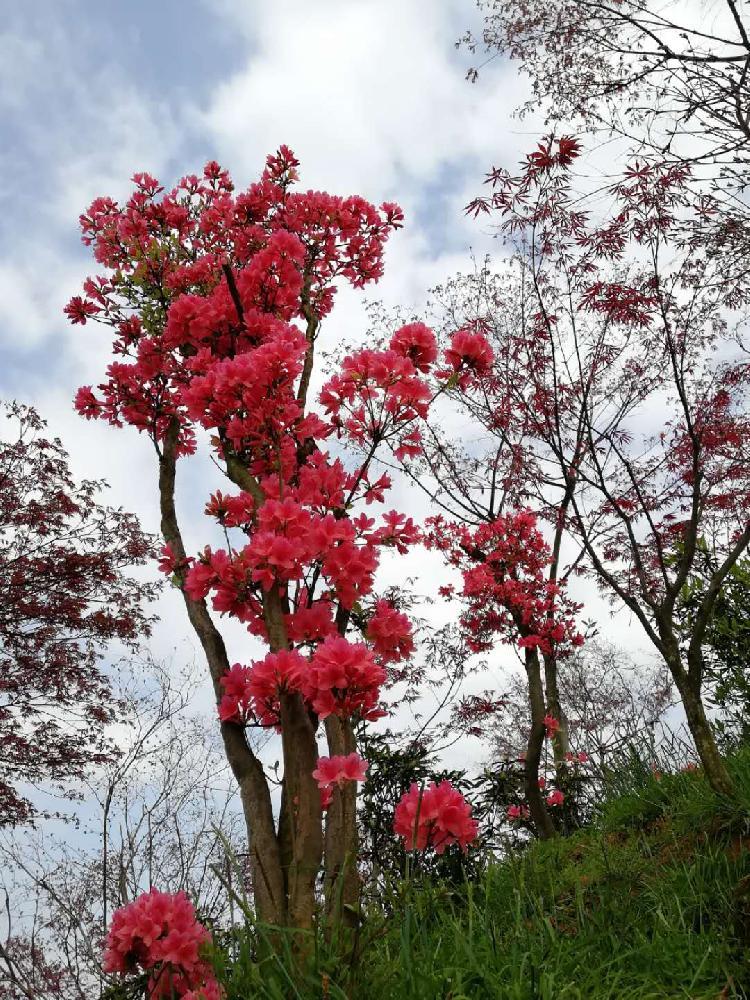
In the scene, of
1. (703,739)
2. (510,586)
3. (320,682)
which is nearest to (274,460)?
(320,682)

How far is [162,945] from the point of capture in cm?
237

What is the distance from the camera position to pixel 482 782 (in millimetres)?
7816

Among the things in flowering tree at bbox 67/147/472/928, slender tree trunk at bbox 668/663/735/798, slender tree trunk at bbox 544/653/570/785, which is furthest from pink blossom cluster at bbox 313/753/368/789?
slender tree trunk at bbox 544/653/570/785

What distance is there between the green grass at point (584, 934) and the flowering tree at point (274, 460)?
279mm

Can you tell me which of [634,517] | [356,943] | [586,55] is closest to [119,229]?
[586,55]

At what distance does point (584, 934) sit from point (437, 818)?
1013mm

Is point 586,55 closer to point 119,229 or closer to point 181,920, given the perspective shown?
point 119,229

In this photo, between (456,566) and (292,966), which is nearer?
(292,966)

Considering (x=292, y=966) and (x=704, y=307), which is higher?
(x=704, y=307)

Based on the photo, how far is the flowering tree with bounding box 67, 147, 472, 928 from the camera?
2717mm

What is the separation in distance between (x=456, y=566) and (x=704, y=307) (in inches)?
153

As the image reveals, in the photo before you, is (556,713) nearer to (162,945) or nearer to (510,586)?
(510,586)

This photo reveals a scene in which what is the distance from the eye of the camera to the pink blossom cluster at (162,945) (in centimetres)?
238

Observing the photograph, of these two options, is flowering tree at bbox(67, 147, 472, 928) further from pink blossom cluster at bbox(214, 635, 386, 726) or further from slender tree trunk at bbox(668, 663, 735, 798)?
slender tree trunk at bbox(668, 663, 735, 798)
